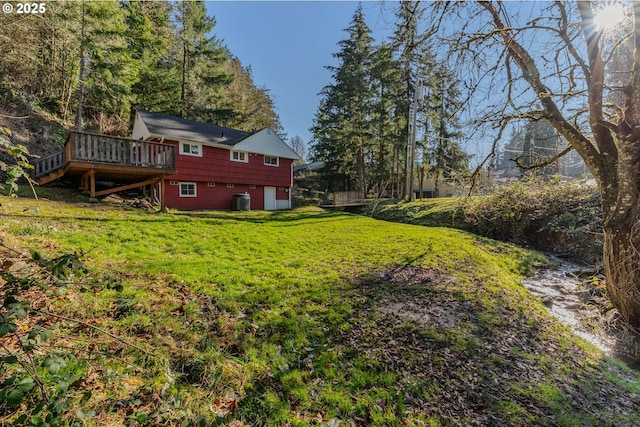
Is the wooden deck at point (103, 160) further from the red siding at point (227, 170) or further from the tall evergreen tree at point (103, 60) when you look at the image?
the tall evergreen tree at point (103, 60)

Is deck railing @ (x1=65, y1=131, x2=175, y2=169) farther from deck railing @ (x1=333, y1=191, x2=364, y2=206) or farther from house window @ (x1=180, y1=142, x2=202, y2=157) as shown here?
deck railing @ (x1=333, y1=191, x2=364, y2=206)

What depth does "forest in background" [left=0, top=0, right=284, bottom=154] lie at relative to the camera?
43.9ft

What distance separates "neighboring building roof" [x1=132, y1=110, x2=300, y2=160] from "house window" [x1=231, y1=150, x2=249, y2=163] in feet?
1.24

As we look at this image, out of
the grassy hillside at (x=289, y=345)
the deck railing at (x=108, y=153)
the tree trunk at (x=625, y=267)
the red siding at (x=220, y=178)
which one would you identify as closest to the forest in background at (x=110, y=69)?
the deck railing at (x=108, y=153)

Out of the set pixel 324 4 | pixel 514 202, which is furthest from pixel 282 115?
pixel 514 202

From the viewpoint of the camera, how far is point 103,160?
8883 mm

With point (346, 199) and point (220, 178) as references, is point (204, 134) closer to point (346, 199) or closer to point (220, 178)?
point (220, 178)

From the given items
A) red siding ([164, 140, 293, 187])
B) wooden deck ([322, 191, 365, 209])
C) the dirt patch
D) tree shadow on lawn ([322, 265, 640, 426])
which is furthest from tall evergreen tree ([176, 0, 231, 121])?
tree shadow on lawn ([322, 265, 640, 426])

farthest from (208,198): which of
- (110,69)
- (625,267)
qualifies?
(625,267)

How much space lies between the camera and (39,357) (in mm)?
2012

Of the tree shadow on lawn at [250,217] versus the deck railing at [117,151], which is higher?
the deck railing at [117,151]

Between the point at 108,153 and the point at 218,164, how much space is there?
7085 mm

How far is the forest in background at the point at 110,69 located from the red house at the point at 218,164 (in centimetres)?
356

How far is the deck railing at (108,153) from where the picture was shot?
27.7 feet
